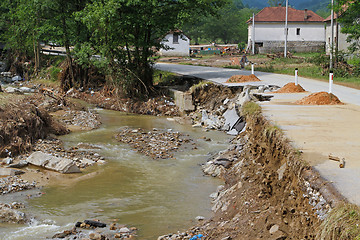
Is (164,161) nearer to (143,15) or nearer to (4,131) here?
(4,131)

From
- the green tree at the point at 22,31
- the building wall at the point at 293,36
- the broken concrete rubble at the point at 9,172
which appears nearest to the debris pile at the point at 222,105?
the broken concrete rubble at the point at 9,172

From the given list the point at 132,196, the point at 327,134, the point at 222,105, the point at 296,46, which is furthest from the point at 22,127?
the point at 296,46

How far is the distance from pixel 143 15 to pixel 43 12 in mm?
10770

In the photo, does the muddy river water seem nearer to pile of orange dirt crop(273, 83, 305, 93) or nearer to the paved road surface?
the paved road surface

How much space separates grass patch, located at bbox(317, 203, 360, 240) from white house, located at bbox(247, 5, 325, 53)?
61.6 metres

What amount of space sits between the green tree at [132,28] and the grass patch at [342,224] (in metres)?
20.7

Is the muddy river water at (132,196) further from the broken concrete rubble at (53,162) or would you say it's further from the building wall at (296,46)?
the building wall at (296,46)

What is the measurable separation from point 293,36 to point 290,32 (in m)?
0.75

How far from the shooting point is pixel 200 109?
2331 centimetres

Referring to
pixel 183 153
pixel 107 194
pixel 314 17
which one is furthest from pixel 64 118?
pixel 314 17

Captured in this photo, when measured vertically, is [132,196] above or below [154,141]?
below

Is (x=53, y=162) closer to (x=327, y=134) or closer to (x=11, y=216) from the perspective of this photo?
(x=11, y=216)

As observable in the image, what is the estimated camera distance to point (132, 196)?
1130cm

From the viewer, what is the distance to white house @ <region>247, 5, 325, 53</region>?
65875 millimetres
